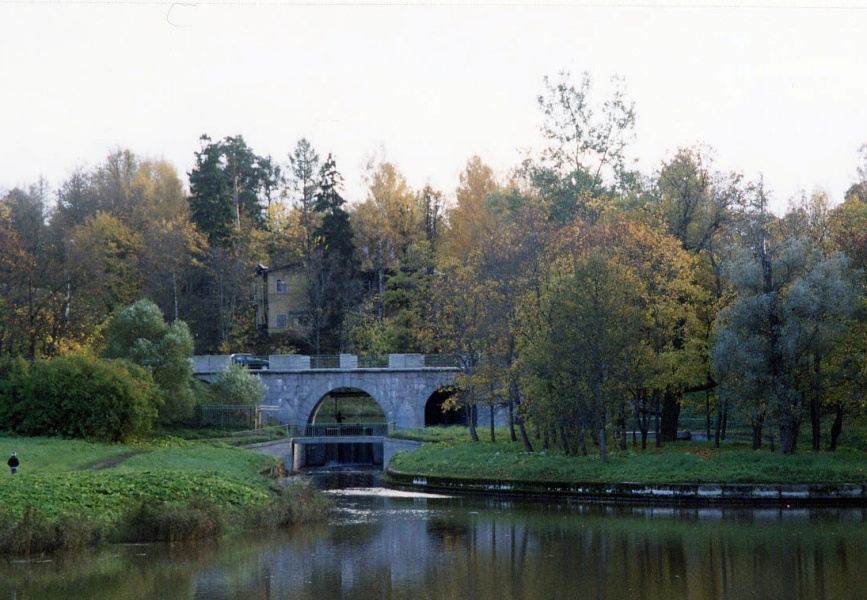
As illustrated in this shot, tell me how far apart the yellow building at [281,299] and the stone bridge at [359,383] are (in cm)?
1326

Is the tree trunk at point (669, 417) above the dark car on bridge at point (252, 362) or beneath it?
beneath

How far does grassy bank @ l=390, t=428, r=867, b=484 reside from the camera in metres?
28.6

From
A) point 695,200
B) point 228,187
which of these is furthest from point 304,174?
point 695,200

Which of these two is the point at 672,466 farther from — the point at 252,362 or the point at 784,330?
the point at 252,362

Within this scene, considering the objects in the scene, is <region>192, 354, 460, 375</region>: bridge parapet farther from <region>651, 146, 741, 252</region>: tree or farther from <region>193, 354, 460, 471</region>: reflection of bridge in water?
<region>651, 146, 741, 252</region>: tree

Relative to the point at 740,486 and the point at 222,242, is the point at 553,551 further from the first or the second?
the point at 222,242

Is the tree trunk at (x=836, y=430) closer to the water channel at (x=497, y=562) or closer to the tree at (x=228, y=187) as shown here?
the water channel at (x=497, y=562)

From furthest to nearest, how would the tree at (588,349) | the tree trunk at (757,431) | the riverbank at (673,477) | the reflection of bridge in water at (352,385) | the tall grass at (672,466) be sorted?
the reflection of bridge in water at (352,385) < the tree trunk at (757,431) < the tree at (588,349) < the tall grass at (672,466) < the riverbank at (673,477)

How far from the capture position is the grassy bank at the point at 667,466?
28.6 metres

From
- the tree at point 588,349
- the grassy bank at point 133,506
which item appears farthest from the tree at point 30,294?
the tree at point 588,349

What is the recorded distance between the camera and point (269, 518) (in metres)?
22.6

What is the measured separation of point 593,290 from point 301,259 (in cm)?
4102

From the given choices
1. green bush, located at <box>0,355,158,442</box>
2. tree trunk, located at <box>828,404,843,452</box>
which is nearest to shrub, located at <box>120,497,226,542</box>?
green bush, located at <box>0,355,158,442</box>

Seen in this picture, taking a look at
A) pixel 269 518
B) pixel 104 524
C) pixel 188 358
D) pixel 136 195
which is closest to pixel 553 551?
pixel 269 518
